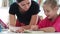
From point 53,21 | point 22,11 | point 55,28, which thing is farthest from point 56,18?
point 22,11

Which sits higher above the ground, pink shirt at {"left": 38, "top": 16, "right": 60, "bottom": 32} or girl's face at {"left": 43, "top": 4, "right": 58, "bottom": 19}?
girl's face at {"left": 43, "top": 4, "right": 58, "bottom": 19}

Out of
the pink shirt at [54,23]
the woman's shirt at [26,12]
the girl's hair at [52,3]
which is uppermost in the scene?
the girl's hair at [52,3]

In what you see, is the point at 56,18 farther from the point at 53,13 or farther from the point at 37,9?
the point at 37,9

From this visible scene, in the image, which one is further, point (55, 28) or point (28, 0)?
point (28, 0)

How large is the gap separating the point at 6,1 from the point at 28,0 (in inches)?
39.2

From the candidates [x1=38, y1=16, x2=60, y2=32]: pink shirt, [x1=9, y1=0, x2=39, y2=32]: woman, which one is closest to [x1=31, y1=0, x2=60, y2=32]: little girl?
[x1=38, y1=16, x2=60, y2=32]: pink shirt

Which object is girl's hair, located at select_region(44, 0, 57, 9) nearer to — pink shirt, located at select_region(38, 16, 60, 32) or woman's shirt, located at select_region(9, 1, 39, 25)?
pink shirt, located at select_region(38, 16, 60, 32)

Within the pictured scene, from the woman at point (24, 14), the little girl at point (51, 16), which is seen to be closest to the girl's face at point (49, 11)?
the little girl at point (51, 16)

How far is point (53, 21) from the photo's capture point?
118cm

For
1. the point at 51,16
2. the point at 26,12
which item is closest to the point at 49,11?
the point at 51,16

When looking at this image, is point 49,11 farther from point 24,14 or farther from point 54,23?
point 24,14

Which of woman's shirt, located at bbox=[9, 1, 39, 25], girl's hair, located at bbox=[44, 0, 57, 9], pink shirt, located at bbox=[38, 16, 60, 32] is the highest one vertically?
girl's hair, located at bbox=[44, 0, 57, 9]

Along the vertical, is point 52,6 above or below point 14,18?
above

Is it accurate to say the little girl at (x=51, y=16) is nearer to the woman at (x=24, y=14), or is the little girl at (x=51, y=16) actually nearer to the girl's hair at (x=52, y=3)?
the girl's hair at (x=52, y=3)
